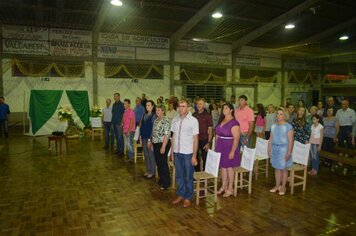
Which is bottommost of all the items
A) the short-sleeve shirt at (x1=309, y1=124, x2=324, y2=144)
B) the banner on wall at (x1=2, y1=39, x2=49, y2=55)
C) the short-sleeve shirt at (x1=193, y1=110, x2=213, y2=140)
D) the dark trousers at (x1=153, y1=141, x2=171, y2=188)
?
the dark trousers at (x1=153, y1=141, x2=171, y2=188)

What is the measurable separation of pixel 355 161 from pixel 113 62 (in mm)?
9542

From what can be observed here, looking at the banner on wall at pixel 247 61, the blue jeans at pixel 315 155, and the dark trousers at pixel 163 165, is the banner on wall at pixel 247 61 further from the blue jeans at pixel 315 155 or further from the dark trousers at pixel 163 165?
the dark trousers at pixel 163 165

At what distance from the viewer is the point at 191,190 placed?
4039 millimetres

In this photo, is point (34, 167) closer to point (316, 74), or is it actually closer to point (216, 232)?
point (216, 232)

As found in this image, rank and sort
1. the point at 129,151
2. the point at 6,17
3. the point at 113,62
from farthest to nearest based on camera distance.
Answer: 1. the point at 113,62
2. the point at 6,17
3. the point at 129,151

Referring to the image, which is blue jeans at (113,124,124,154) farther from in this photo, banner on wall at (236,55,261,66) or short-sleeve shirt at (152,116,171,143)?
banner on wall at (236,55,261,66)

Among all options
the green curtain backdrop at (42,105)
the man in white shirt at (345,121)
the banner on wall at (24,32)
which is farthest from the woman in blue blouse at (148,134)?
the banner on wall at (24,32)

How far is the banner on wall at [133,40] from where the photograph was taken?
38.7ft

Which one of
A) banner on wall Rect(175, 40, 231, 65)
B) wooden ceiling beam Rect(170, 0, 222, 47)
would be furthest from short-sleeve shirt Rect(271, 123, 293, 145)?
banner on wall Rect(175, 40, 231, 65)

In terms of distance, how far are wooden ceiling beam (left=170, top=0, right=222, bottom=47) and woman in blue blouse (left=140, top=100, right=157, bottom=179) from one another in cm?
585

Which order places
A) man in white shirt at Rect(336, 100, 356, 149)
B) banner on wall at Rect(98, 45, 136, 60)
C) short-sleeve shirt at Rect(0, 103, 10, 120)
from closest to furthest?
man in white shirt at Rect(336, 100, 356, 149) → short-sleeve shirt at Rect(0, 103, 10, 120) → banner on wall at Rect(98, 45, 136, 60)

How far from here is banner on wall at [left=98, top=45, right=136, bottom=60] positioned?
463 inches

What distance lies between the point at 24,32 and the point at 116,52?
342 cm

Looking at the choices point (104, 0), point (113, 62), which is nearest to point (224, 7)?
point (104, 0)
